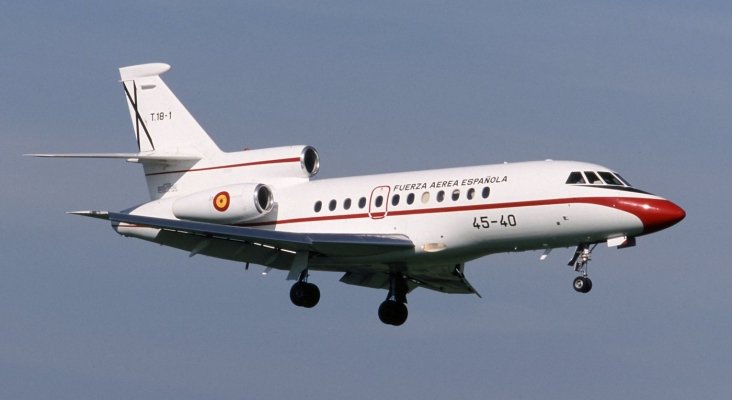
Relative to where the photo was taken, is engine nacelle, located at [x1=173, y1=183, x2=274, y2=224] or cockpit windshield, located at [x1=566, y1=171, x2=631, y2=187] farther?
engine nacelle, located at [x1=173, y1=183, x2=274, y2=224]

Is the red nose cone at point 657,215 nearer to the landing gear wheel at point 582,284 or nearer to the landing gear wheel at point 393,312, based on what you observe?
the landing gear wheel at point 582,284

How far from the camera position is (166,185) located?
43.1 metres

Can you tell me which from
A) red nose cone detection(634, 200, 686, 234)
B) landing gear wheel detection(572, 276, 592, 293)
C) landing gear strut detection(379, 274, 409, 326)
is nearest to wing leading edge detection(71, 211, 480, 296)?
landing gear strut detection(379, 274, 409, 326)

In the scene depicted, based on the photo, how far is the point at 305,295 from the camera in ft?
130

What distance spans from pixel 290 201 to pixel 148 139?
550 centimetres

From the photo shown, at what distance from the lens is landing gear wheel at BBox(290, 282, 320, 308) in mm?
39750

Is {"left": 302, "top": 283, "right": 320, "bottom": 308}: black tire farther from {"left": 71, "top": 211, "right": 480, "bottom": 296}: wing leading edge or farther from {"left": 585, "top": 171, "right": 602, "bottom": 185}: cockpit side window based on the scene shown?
{"left": 585, "top": 171, "right": 602, "bottom": 185}: cockpit side window

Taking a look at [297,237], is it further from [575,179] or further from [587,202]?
[587,202]

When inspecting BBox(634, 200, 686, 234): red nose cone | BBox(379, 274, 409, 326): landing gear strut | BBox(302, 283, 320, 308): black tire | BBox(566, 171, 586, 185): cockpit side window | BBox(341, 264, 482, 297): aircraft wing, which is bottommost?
BBox(302, 283, 320, 308): black tire

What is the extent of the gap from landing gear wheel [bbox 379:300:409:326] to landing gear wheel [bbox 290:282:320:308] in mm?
2953

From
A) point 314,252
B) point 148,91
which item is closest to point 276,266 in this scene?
point 314,252

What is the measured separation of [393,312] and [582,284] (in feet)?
23.5

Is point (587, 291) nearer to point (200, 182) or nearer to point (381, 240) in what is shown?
point (381, 240)

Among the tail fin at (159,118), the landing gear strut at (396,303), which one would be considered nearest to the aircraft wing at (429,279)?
the landing gear strut at (396,303)
